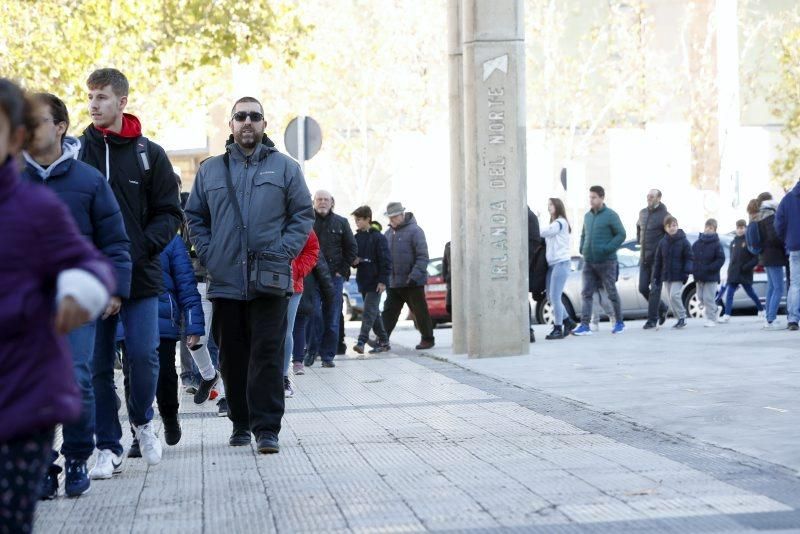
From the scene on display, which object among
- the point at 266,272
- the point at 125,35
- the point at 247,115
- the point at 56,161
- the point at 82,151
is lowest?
the point at 266,272

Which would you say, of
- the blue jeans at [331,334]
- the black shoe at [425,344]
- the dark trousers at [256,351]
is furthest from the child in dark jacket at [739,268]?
the dark trousers at [256,351]

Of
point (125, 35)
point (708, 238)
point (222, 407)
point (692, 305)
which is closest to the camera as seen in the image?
point (222, 407)

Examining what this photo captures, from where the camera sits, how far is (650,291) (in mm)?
21172

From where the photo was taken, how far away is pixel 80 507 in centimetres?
710

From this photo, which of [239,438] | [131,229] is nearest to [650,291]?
[239,438]

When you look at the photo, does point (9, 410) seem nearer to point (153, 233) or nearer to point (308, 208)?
point (153, 233)

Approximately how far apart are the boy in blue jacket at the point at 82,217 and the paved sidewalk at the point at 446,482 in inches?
13.1

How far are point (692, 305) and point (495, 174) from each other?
359 inches

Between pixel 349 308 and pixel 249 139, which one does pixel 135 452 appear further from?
pixel 349 308

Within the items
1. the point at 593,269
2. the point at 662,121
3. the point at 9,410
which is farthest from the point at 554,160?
the point at 9,410

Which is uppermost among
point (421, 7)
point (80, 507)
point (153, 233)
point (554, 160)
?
point (421, 7)

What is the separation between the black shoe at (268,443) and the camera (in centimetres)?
875

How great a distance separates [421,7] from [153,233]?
1413 inches

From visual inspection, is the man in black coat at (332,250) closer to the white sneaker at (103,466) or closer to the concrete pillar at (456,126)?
the concrete pillar at (456,126)
